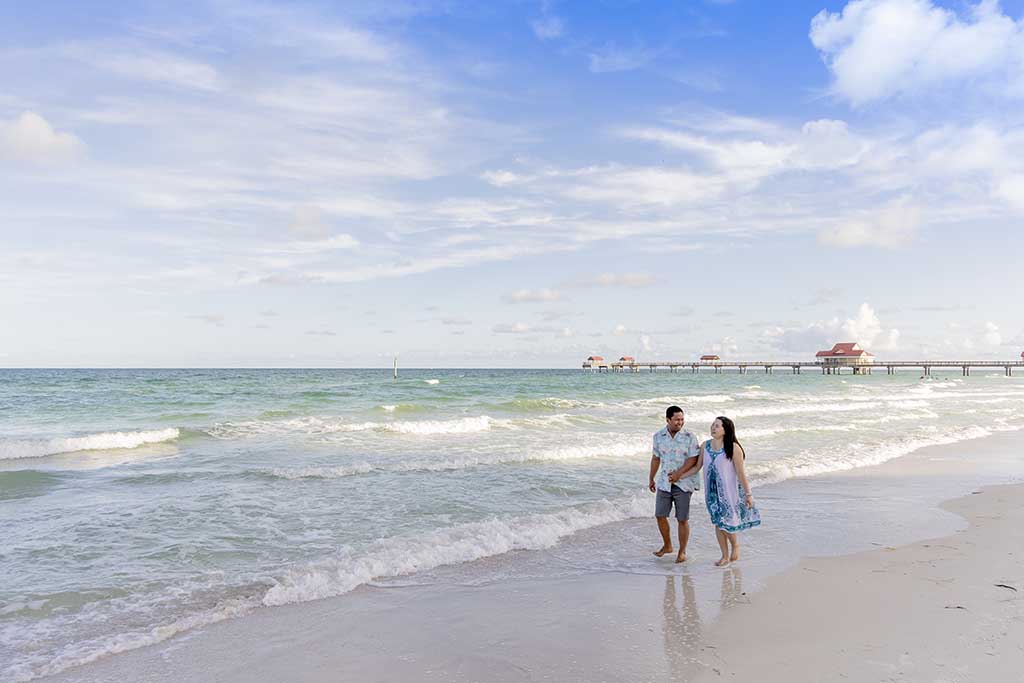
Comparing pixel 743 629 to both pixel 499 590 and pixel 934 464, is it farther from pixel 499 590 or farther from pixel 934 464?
pixel 934 464

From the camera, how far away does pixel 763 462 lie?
14.9m

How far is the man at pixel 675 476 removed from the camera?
7.52 m

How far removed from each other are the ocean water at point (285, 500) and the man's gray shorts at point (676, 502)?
2.63 ft

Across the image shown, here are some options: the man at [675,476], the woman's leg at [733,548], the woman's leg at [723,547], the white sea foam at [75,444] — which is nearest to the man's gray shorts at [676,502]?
the man at [675,476]

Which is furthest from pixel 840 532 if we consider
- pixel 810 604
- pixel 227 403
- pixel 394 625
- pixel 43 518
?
pixel 227 403

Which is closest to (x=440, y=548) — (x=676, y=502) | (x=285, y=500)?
(x=676, y=502)

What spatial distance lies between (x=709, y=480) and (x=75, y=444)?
1635 cm

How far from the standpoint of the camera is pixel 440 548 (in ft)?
25.9

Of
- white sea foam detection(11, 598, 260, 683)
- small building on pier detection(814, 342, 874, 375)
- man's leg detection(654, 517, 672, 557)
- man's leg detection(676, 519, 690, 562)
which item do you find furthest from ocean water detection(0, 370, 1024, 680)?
small building on pier detection(814, 342, 874, 375)

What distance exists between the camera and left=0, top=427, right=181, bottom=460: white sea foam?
1606 cm

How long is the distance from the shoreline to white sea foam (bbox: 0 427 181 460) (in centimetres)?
1352

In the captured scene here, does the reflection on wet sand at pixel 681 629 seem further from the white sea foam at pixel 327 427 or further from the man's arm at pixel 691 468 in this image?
the white sea foam at pixel 327 427

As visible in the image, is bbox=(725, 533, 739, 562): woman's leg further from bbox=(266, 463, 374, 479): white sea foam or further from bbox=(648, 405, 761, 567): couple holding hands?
bbox=(266, 463, 374, 479): white sea foam

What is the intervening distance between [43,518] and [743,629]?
946 centimetres
